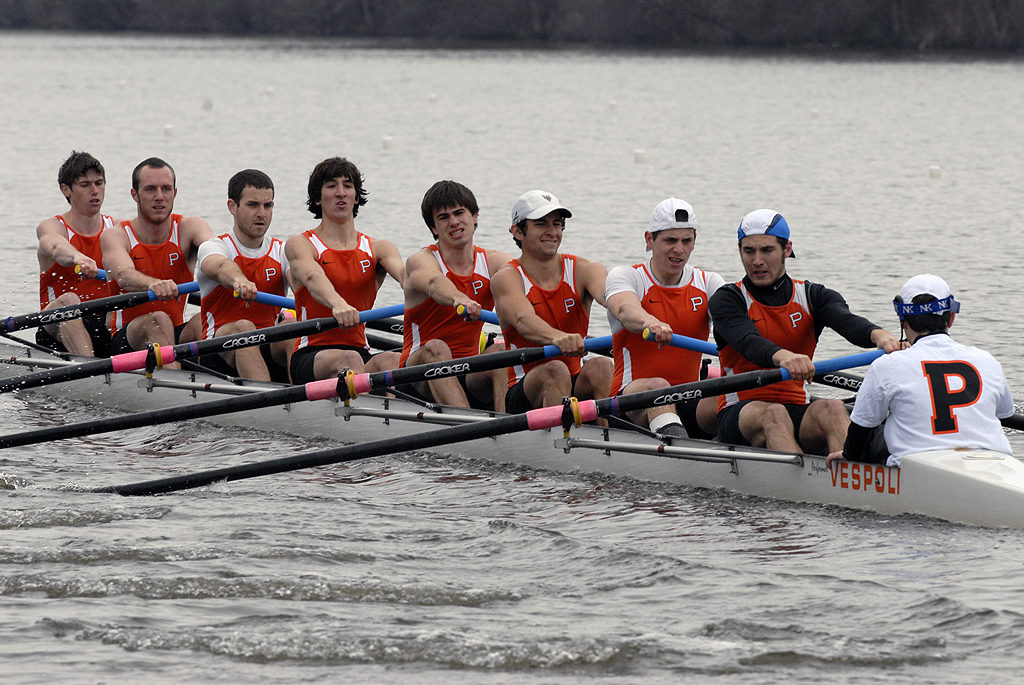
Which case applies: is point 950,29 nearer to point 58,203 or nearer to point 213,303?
point 58,203

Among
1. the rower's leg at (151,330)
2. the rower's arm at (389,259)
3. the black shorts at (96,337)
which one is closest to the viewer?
the rower's arm at (389,259)

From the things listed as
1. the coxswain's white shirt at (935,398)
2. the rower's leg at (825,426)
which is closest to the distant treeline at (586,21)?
the rower's leg at (825,426)

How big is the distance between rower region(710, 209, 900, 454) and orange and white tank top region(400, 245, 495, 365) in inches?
71.7

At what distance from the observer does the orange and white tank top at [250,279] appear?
9984 millimetres

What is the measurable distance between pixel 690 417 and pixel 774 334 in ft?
2.79

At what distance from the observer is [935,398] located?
6.80 metres

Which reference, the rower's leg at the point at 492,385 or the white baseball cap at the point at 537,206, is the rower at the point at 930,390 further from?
the rower's leg at the point at 492,385

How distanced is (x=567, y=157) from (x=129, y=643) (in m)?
23.2

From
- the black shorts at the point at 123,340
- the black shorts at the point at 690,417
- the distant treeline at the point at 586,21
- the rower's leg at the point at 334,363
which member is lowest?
the black shorts at the point at 690,417

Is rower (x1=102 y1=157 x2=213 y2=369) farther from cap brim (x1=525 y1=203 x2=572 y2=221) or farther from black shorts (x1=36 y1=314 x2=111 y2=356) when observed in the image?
cap brim (x1=525 y1=203 x2=572 y2=221)

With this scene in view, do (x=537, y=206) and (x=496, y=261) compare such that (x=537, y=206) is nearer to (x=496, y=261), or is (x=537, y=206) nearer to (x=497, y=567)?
(x=496, y=261)

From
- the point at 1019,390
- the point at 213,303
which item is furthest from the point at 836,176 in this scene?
the point at 213,303

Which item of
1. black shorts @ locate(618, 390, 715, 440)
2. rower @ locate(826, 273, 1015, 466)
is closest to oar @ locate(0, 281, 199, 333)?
black shorts @ locate(618, 390, 715, 440)

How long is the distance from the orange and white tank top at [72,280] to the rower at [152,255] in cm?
41
